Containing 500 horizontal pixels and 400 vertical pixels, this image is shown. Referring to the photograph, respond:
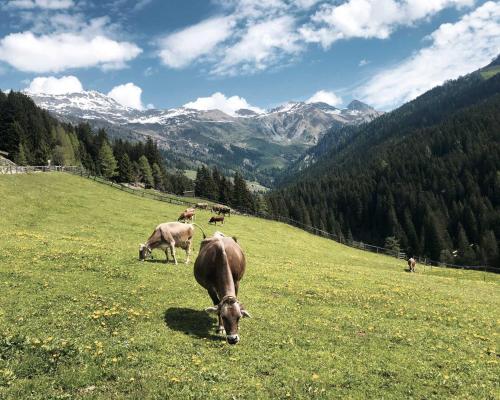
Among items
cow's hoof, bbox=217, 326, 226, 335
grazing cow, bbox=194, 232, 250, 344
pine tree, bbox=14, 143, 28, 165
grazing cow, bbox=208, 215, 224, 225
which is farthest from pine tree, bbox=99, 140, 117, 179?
cow's hoof, bbox=217, 326, 226, 335

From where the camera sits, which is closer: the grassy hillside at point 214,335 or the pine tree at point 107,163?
the grassy hillside at point 214,335

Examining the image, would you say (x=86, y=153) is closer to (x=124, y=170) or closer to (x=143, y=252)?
(x=124, y=170)

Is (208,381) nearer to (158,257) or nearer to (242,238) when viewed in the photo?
(158,257)

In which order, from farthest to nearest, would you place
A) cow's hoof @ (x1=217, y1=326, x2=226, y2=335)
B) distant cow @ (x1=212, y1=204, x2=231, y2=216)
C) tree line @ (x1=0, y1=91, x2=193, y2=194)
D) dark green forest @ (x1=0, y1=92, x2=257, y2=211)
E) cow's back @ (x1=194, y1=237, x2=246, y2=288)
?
dark green forest @ (x1=0, y1=92, x2=257, y2=211) < tree line @ (x1=0, y1=91, x2=193, y2=194) < distant cow @ (x1=212, y1=204, x2=231, y2=216) < cow's back @ (x1=194, y1=237, x2=246, y2=288) < cow's hoof @ (x1=217, y1=326, x2=226, y2=335)

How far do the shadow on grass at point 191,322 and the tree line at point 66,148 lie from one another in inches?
4306

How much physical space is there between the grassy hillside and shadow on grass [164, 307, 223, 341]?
0.08m

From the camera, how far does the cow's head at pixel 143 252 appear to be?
27984 mm

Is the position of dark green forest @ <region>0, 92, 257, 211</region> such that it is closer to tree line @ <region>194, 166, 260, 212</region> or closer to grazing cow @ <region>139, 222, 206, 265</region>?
tree line @ <region>194, 166, 260, 212</region>

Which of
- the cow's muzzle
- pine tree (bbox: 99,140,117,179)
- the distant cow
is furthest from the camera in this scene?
pine tree (bbox: 99,140,117,179)

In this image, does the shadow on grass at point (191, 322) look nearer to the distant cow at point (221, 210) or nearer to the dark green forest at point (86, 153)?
the distant cow at point (221, 210)

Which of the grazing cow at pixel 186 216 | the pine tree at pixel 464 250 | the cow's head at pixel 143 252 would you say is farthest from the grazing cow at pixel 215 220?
the pine tree at pixel 464 250

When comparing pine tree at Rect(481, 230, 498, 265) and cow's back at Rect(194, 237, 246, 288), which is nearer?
cow's back at Rect(194, 237, 246, 288)

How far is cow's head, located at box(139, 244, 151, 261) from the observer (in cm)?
2798

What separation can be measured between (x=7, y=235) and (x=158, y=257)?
→ 13777 millimetres
